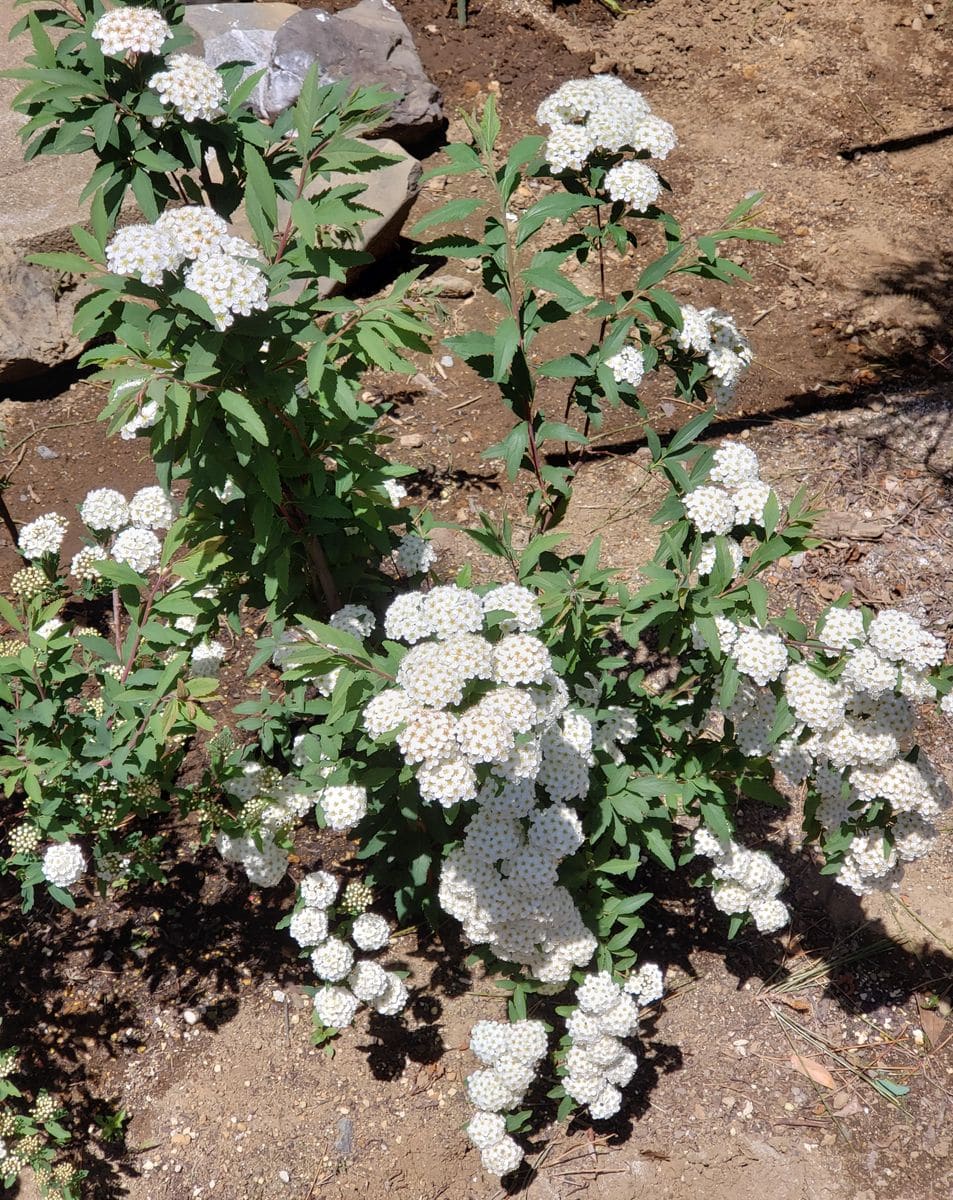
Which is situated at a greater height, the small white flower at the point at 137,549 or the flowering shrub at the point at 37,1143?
the small white flower at the point at 137,549

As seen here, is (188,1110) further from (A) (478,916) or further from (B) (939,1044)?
(B) (939,1044)

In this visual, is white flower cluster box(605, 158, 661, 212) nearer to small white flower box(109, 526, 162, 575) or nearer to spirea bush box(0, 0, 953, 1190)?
spirea bush box(0, 0, 953, 1190)

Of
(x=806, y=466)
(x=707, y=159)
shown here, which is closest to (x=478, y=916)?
(x=806, y=466)

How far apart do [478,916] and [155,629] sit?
→ 1.15 meters

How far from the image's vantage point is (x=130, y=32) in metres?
2.05

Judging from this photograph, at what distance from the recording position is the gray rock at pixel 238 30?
5820 millimetres

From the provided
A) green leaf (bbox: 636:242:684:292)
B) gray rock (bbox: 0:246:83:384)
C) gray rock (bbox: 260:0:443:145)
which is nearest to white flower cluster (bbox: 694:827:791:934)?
green leaf (bbox: 636:242:684:292)

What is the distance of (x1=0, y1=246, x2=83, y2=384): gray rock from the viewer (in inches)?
189

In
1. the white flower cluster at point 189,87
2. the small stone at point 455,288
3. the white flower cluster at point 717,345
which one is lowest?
the small stone at point 455,288

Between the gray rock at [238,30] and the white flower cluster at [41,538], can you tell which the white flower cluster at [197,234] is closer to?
the white flower cluster at [41,538]

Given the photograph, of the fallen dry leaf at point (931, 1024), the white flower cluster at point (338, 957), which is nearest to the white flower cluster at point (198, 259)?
the white flower cluster at point (338, 957)

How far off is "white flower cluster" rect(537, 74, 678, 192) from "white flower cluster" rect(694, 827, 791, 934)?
65.1 inches

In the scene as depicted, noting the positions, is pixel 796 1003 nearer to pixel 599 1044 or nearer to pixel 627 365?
pixel 599 1044

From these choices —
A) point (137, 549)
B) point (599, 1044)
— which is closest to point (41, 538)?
point (137, 549)
